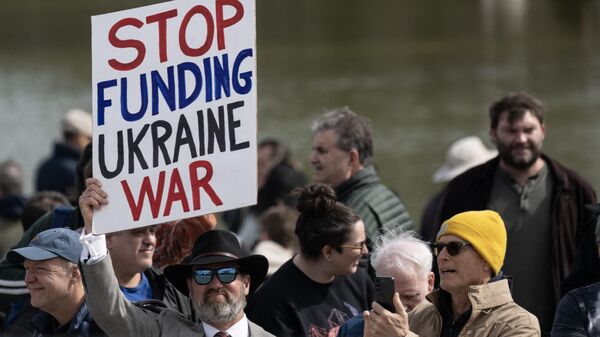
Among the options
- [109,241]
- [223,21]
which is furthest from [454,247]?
[109,241]

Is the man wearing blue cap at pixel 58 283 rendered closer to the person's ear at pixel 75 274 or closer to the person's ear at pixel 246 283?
the person's ear at pixel 75 274

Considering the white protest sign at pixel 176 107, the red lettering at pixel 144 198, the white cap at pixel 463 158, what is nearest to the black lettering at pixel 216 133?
Answer: the white protest sign at pixel 176 107

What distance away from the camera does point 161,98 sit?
18.0 ft

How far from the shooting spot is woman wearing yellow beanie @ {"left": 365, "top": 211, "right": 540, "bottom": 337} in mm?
5207

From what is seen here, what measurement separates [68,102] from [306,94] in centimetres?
365

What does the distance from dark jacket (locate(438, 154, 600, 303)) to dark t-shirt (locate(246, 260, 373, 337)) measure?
122 cm

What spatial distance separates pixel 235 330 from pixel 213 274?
23 centimetres

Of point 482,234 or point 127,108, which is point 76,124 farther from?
point 482,234

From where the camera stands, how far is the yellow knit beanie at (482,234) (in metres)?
5.30

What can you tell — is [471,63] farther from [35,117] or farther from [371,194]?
[371,194]

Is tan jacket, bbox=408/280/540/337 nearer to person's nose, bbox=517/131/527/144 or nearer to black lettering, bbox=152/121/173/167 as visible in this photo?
black lettering, bbox=152/121/173/167

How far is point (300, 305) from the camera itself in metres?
6.12

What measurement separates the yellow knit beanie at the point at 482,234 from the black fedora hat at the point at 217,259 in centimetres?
75

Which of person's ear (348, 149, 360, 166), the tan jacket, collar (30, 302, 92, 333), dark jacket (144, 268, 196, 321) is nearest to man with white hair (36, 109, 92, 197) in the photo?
person's ear (348, 149, 360, 166)
